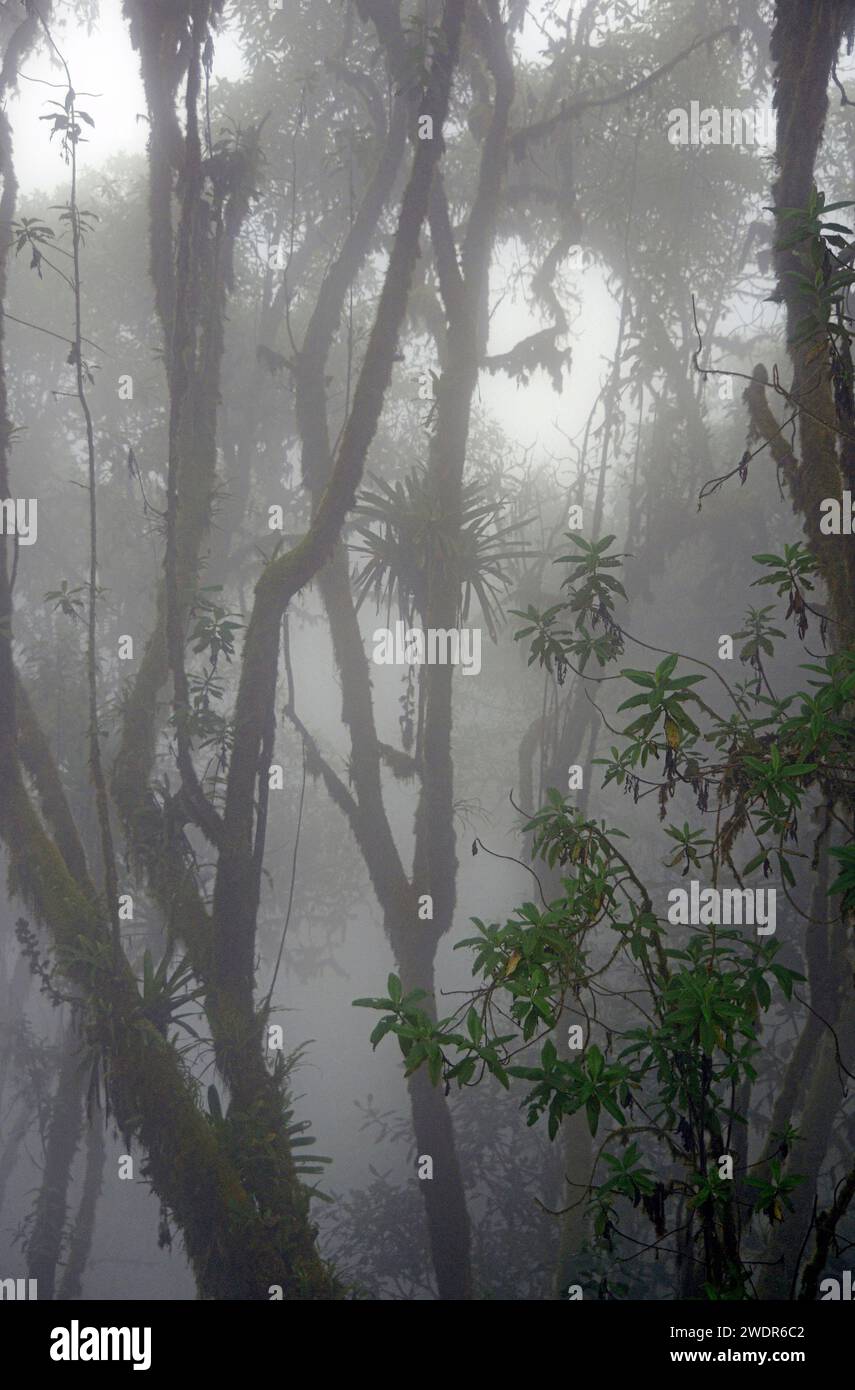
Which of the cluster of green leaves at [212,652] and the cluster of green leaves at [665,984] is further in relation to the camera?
the cluster of green leaves at [212,652]

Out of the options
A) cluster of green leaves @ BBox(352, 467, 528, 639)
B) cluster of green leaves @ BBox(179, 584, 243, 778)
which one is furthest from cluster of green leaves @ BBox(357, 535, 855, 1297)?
cluster of green leaves @ BBox(352, 467, 528, 639)

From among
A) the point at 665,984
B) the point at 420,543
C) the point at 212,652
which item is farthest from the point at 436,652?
the point at 665,984

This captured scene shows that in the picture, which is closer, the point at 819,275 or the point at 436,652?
the point at 819,275

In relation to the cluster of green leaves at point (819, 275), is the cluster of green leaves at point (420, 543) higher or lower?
higher

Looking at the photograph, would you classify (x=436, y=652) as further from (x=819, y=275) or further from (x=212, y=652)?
(x=819, y=275)

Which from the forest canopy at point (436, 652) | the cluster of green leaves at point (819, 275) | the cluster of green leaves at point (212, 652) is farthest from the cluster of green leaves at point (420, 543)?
the cluster of green leaves at point (819, 275)

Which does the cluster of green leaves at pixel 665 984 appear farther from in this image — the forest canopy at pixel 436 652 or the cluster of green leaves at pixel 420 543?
the cluster of green leaves at pixel 420 543

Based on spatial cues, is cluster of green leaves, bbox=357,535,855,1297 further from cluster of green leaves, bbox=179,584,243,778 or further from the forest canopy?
cluster of green leaves, bbox=179,584,243,778

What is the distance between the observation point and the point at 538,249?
1166 cm

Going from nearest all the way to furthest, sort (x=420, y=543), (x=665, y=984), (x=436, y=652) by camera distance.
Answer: (x=665, y=984)
(x=436, y=652)
(x=420, y=543)

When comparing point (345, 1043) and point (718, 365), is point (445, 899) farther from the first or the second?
point (718, 365)

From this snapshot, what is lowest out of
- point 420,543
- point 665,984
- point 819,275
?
point 665,984

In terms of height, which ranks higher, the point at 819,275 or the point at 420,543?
the point at 420,543

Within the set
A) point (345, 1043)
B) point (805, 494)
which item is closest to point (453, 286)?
point (805, 494)
